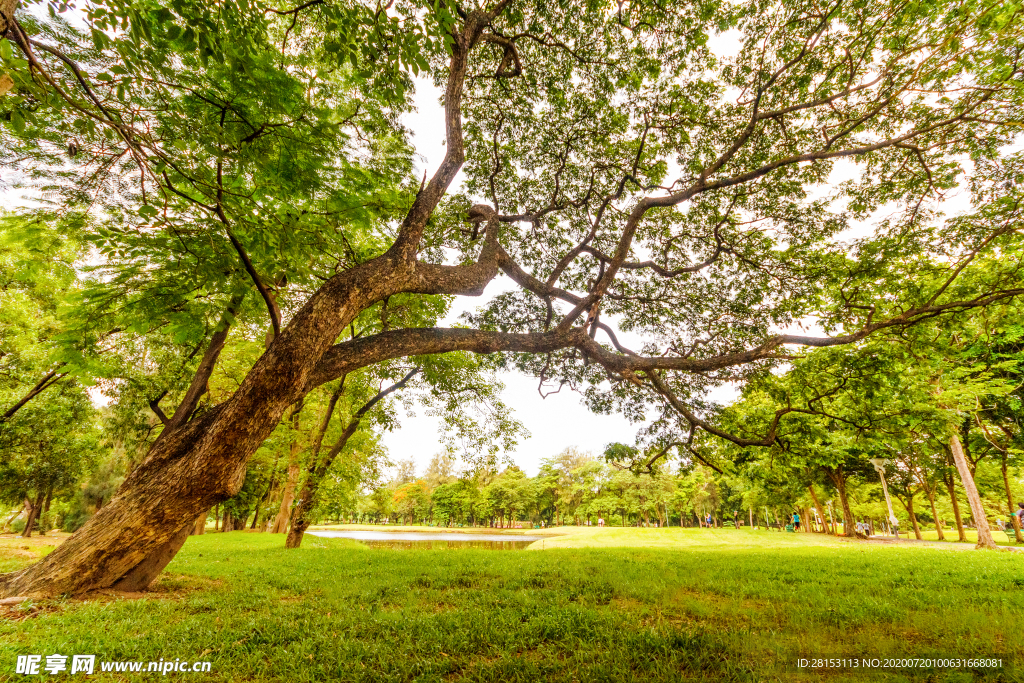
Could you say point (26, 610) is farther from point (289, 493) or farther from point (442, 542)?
point (289, 493)

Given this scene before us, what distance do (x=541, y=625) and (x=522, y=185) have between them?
810cm

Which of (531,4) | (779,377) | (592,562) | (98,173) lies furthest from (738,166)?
(98,173)

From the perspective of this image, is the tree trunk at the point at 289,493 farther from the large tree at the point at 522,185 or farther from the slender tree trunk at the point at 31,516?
the slender tree trunk at the point at 31,516

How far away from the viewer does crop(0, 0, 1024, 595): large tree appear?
4.28 meters

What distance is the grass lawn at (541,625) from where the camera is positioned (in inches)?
130

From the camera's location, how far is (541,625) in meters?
4.23

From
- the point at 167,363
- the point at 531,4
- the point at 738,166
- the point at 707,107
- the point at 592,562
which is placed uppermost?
the point at 531,4

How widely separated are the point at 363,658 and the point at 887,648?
17.1ft

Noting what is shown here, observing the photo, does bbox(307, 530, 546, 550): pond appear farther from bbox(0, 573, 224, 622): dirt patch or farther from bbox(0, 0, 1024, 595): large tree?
bbox(0, 0, 1024, 595): large tree

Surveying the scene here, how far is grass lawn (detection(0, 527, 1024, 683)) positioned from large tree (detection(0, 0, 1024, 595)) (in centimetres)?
115

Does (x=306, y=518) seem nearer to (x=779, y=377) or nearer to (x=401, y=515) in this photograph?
(x=779, y=377)

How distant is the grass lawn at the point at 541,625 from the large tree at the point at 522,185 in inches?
45.4

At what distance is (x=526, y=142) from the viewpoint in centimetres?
829

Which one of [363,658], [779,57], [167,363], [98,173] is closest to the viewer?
[363,658]
